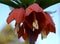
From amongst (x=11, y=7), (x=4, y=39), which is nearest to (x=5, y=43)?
(x=4, y=39)

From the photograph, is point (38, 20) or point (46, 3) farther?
point (46, 3)

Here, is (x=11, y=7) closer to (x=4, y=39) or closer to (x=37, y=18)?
(x=37, y=18)

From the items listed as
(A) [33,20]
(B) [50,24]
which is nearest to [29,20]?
(A) [33,20]

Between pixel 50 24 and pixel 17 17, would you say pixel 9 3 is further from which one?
pixel 50 24

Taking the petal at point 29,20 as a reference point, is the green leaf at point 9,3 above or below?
above

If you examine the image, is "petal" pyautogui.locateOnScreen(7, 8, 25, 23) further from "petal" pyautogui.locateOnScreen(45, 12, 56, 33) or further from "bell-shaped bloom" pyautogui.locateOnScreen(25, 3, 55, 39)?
"petal" pyautogui.locateOnScreen(45, 12, 56, 33)

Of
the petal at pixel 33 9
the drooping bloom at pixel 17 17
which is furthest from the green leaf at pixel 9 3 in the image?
the petal at pixel 33 9

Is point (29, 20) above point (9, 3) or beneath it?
beneath

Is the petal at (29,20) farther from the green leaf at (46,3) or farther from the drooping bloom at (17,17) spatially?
the green leaf at (46,3)
